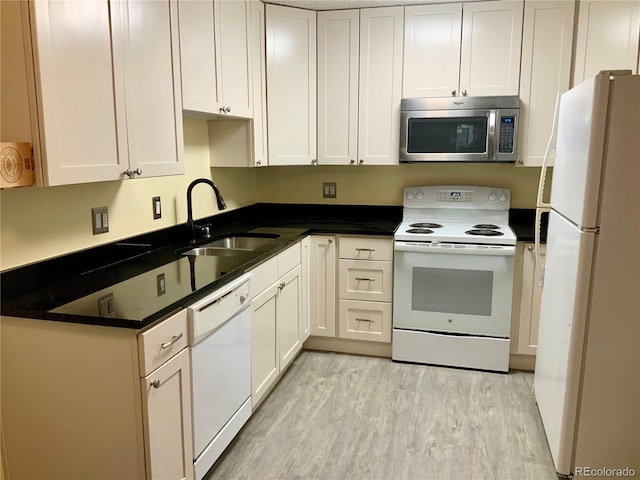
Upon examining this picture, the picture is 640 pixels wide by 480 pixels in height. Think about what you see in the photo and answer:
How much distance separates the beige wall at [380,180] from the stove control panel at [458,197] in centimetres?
9

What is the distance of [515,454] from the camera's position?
95.8 inches

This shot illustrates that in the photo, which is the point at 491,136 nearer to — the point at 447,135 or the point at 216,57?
the point at 447,135

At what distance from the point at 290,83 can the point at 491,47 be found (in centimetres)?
131

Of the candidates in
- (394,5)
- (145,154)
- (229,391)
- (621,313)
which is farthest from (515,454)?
(394,5)

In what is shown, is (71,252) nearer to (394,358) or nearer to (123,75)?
(123,75)

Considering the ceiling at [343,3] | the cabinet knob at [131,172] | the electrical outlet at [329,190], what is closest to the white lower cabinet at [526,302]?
the electrical outlet at [329,190]

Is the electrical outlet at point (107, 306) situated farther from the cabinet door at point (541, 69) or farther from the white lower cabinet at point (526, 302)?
the cabinet door at point (541, 69)

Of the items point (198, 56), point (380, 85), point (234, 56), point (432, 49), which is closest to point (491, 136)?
point (432, 49)

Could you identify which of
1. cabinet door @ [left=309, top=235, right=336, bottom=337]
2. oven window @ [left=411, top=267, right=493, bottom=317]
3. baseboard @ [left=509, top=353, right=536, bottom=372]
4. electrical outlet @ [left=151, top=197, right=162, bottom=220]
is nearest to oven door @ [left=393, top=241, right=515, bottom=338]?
oven window @ [left=411, top=267, right=493, bottom=317]

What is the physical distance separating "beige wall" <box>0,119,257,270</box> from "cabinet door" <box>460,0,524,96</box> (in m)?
1.76

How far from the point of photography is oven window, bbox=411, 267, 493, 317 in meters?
3.22

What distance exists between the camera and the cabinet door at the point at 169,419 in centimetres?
169

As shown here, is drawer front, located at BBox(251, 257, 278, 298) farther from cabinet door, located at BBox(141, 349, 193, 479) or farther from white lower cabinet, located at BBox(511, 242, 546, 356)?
white lower cabinet, located at BBox(511, 242, 546, 356)

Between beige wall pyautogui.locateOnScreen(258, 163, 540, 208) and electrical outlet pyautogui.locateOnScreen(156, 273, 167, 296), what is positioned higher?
beige wall pyautogui.locateOnScreen(258, 163, 540, 208)
